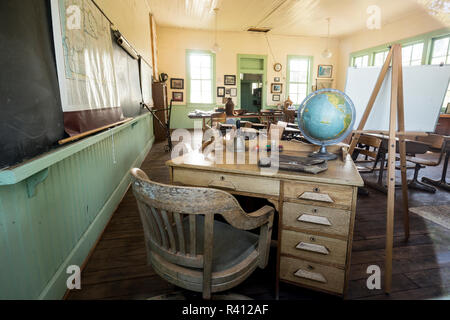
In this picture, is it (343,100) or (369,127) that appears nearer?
(343,100)

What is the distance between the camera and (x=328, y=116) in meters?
1.56

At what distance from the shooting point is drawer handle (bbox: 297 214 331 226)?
4.32ft

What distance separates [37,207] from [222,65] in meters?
9.20

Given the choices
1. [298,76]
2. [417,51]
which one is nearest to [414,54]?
[417,51]

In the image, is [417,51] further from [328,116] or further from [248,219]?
[248,219]

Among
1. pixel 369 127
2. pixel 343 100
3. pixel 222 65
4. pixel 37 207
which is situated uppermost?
pixel 222 65

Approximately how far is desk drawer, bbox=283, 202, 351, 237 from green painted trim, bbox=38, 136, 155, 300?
1.33 m

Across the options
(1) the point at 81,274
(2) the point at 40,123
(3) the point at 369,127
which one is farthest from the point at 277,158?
(1) the point at 81,274

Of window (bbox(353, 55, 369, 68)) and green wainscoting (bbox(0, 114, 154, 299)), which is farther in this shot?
window (bbox(353, 55, 369, 68))

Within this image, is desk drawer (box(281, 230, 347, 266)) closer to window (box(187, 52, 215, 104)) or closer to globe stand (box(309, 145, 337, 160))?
globe stand (box(309, 145, 337, 160))

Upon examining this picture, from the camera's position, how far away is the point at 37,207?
4.07 feet

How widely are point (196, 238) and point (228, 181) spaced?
17.6 inches

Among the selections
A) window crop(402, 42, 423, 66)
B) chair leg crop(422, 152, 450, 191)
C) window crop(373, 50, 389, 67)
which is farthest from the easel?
window crop(373, 50, 389, 67)
